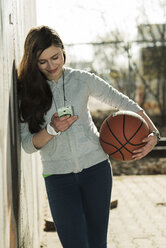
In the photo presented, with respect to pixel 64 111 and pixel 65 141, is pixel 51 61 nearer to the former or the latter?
pixel 64 111

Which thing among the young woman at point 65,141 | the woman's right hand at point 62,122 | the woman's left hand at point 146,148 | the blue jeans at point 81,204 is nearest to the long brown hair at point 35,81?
the young woman at point 65,141

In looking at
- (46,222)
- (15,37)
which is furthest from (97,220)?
(46,222)

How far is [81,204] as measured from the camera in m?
2.98

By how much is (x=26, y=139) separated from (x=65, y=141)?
0.27 m

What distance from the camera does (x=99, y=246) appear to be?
123 inches

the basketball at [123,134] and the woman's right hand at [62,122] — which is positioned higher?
the woman's right hand at [62,122]

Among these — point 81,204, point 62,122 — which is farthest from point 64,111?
point 81,204

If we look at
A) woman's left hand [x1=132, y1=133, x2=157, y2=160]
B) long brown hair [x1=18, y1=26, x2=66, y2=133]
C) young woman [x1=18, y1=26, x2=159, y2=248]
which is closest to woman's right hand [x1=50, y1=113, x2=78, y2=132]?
young woman [x1=18, y1=26, x2=159, y2=248]

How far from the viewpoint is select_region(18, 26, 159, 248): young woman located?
9.54 feet

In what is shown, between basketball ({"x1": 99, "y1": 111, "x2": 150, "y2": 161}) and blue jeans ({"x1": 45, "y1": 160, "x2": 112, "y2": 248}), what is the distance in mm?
157

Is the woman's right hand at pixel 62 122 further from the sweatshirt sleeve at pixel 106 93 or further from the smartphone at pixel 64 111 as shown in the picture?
the sweatshirt sleeve at pixel 106 93

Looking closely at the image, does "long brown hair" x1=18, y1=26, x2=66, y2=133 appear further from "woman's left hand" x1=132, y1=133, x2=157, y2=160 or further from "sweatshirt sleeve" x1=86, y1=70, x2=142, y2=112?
"woman's left hand" x1=132, y1=133, x2=157, y2=160

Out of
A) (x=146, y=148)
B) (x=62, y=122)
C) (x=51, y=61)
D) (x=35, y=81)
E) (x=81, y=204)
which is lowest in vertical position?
(x=81, y=204)

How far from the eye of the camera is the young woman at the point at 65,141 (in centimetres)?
291
